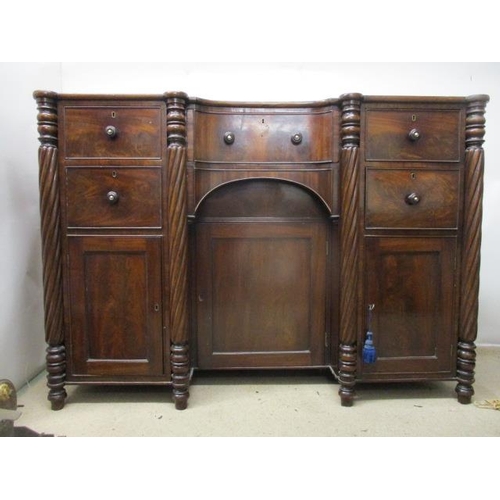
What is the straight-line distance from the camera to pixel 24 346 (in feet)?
5.21

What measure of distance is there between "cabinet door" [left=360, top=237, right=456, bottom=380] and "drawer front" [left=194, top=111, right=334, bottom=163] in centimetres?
48

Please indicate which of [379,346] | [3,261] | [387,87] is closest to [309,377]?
[379,346]

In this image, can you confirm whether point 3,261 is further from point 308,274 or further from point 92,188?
point 308,274

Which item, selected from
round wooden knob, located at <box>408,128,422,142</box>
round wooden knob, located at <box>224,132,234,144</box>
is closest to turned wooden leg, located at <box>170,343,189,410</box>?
round wooden knob, located at <box>224,132,234,144</box>

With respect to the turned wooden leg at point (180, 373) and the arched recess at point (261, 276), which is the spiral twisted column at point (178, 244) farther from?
the arched recess at point (261, 276)

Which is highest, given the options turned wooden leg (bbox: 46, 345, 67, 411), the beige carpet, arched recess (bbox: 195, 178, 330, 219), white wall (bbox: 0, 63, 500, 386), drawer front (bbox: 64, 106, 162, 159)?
white wall (bbox: 0, 63, 500, 386)

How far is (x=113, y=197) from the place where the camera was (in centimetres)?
133

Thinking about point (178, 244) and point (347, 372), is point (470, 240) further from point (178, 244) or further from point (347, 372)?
point (178, 244)

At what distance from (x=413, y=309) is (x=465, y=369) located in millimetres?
305

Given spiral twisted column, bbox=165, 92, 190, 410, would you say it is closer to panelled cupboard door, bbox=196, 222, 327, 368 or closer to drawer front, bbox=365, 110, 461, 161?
panelled cupboard door, bbox=196, 222, 327, 368

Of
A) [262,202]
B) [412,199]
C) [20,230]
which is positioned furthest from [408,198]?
[20,230]

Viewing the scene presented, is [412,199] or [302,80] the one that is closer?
[412,199]

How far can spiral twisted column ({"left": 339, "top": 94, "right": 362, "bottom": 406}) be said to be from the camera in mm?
1339

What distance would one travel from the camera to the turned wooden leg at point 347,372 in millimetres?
1391
